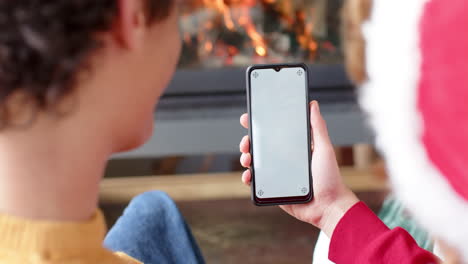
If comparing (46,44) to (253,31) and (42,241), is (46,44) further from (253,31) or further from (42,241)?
(253,31)

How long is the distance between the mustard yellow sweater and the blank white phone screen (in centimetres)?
31

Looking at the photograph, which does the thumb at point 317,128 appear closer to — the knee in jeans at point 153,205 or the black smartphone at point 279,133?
the black smartphone at point 279,133

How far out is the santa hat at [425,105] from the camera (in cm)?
33

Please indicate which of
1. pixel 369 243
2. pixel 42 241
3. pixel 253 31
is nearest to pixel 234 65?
pixel 253 31

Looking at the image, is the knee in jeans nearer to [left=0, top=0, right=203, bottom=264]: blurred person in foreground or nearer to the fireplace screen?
[left=0, top=0, right=203, bottom=264]: blurred person in foreground

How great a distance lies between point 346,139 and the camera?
1506 mm

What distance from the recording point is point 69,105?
1.23ft

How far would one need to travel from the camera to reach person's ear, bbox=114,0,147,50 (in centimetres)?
37

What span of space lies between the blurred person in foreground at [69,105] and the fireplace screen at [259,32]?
118cm

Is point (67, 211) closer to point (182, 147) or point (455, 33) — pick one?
point (455, 33)

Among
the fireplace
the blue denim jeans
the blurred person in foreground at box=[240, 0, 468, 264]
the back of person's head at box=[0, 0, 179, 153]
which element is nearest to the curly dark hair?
the back of person's head at box=[0, 0, 179, 153]

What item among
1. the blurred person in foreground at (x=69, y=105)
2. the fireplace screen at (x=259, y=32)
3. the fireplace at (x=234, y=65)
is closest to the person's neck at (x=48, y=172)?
the blurred person in foreground at (x=69, y=105)

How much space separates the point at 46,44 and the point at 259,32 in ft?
4.29

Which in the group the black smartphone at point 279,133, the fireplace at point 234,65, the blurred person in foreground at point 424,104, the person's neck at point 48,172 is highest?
the blurred person in foreground at point 424,104
